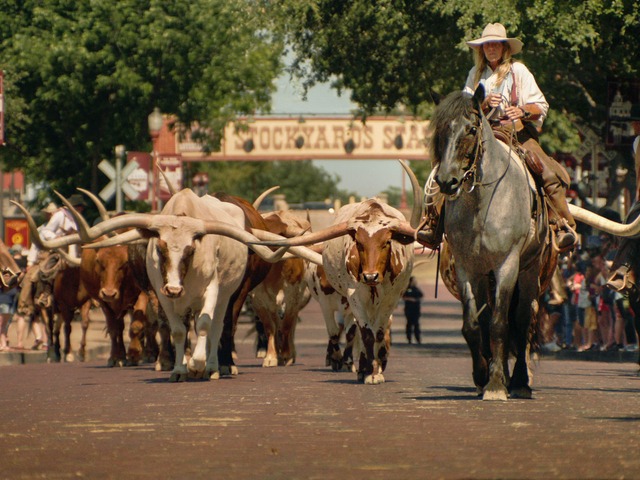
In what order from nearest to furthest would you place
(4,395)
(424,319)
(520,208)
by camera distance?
(520,208)
(4,395)
(424,319)

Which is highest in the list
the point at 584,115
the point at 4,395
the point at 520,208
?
the point at 584,115

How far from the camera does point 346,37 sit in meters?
36.2

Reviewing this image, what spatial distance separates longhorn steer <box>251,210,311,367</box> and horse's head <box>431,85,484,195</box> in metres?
8.19

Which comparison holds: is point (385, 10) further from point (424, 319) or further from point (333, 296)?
point (424, 319)

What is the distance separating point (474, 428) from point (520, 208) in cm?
342

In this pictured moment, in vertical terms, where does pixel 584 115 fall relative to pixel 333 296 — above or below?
above

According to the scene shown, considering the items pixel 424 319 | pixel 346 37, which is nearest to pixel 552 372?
pixel 346 37

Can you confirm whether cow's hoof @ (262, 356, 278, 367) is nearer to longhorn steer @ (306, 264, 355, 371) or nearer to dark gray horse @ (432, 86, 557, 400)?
longhorn steer @ (306, 264, 355, 371)

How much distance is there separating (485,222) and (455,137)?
2.61 feet

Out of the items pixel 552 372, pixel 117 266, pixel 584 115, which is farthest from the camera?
pixel 584 115

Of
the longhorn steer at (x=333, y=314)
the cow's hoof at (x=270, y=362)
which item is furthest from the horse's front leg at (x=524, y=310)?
the cow's hoof at (x=270, y=362)

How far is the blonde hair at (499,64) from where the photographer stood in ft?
54.8

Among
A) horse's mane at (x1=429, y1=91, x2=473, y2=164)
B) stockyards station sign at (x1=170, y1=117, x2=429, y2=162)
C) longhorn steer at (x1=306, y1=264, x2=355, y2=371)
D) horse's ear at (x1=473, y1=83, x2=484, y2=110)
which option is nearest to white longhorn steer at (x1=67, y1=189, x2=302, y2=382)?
longhorn steer at (x1=306, y1=264, x2=355, y2=371)

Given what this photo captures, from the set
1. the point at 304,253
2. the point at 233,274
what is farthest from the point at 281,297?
the point at 304,253
